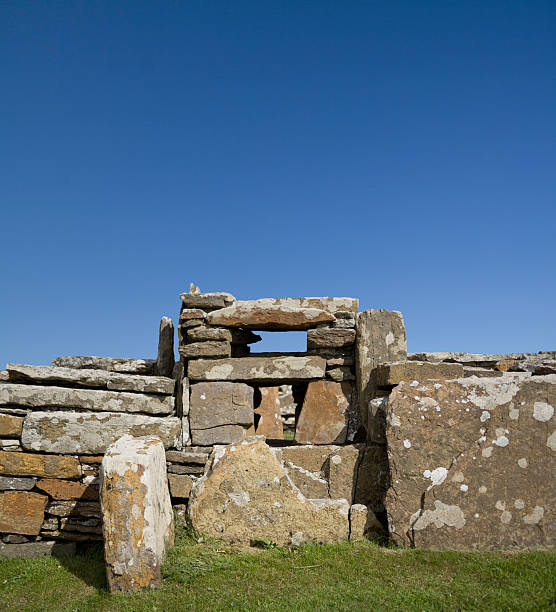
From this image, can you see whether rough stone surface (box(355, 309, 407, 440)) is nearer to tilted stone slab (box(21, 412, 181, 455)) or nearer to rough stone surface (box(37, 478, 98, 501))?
tilted stone slab (box(21, 412, 181, 455))

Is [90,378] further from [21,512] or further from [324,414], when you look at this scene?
[324,414]

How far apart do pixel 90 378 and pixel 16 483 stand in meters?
1.50

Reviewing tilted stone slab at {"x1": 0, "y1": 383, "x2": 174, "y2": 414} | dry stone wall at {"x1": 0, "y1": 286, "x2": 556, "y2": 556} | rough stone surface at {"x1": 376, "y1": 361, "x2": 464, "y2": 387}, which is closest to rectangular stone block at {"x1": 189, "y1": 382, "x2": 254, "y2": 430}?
dry stone wall at {"x1": 0, "y1": 286, "x2": 556, "y2": 556}

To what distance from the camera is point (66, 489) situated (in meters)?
6.53

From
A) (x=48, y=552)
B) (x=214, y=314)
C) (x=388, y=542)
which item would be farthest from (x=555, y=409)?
(x=48, y=552)

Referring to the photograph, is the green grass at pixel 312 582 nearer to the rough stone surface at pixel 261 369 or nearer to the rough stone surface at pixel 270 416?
the rough stone surface at pixel 261 369

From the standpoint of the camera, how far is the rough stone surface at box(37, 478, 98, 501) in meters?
6.51

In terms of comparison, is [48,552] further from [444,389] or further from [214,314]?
[444,389]

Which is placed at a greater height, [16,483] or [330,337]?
[330,337]

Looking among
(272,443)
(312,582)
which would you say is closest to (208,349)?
(272,443)

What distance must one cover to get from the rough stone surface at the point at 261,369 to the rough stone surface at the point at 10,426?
2167 millimetres

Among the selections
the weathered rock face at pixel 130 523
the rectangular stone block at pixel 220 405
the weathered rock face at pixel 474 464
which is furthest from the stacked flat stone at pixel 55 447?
the weathered rock face at pixel 474 464

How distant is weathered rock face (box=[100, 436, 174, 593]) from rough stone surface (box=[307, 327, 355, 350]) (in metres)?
2.88

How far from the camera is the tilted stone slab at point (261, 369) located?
7113mm
